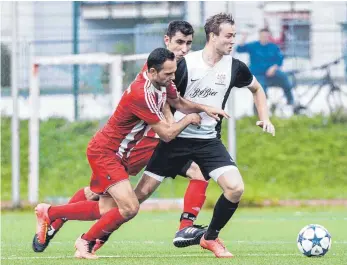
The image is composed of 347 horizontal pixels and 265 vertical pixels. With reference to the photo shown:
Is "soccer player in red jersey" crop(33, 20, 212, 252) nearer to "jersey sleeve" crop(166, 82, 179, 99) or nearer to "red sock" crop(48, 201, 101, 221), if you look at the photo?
"red sock" crop(48, 201, 101, 221)

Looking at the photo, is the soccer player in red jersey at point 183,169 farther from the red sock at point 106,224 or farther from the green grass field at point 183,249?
the red sock at point 106,224

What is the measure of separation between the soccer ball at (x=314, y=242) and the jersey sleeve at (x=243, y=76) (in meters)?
1.43

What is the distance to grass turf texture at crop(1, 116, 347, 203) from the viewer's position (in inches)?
710

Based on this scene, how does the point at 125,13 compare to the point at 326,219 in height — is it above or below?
above

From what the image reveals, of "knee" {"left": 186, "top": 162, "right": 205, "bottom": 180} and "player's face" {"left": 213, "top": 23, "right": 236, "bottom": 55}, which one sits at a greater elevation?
"player's face" {"left": 213, "top": 23, "right": 236, "bottom": 55}

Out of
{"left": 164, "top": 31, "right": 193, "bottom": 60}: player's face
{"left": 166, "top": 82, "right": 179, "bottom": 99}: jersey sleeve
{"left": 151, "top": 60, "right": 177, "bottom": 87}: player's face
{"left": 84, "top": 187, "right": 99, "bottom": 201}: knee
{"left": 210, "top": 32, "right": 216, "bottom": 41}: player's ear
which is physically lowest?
{"left": 84, "top": 187, "right": 99, "bottom": 201}: knee

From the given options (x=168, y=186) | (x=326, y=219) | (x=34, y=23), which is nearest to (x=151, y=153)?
(x=326, y=219)

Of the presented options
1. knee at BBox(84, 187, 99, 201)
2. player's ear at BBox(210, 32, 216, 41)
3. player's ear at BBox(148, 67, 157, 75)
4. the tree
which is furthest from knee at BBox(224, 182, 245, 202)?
the tree

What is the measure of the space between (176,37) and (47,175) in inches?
367

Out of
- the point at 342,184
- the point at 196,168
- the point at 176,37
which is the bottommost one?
the point at 342,184

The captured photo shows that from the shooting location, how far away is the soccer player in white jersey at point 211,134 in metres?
8.77

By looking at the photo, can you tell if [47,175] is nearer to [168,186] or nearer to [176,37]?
[168,186]

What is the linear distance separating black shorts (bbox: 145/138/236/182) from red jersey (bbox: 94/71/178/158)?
31cm

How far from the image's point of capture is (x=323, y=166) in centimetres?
1872
